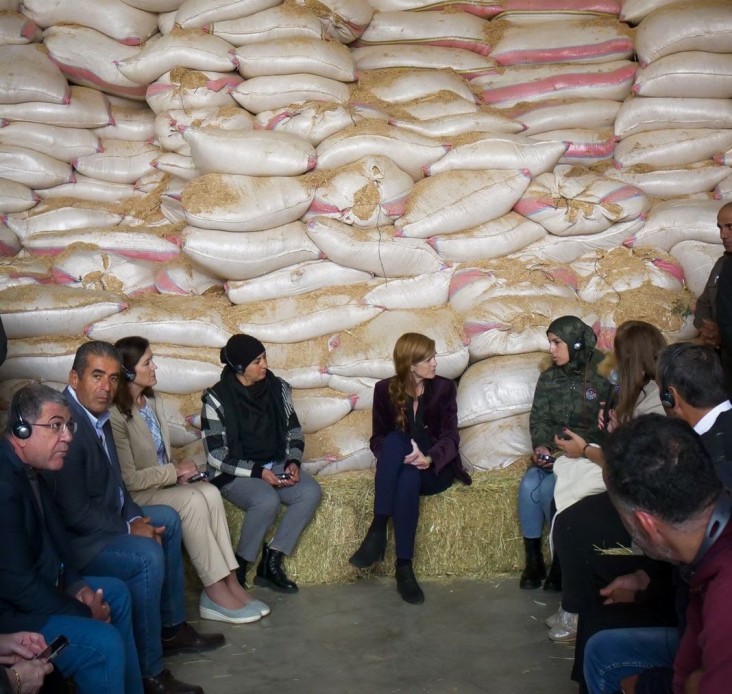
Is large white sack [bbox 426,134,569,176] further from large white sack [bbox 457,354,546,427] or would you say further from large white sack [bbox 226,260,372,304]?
large white sack [bbox 457,354,546,427]

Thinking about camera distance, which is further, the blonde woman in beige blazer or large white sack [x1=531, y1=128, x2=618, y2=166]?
large white sack [x1=531, y1=128, x2=618, y2=166]

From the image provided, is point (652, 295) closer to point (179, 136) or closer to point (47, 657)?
point (179, 136)

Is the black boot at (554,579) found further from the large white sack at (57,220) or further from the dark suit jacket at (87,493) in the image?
the large white sack at (57,220)

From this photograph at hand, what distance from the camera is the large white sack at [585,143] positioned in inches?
224

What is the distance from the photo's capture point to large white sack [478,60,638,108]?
19.0ft

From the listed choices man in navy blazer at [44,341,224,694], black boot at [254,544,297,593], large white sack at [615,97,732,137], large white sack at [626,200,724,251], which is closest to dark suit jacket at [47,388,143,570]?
man in navy blazer at [44,341,224,694]

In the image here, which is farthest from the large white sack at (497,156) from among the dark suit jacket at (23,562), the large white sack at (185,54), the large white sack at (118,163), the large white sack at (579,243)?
the dark suit jacket at (23,562)

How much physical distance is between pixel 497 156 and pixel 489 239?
1.58ft

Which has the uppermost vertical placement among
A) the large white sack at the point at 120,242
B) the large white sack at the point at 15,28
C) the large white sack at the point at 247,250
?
Result: the large white sack at the point at 15,28

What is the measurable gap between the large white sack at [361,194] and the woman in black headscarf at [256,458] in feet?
3.36

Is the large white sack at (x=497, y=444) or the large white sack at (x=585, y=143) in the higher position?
the large white sack at (x=585, y=143)

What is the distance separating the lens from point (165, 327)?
4.82 meters

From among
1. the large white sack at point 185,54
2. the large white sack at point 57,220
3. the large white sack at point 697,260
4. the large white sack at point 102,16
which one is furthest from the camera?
the large white sack at point 102,16

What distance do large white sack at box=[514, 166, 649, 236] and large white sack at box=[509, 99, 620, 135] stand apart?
58 cm
